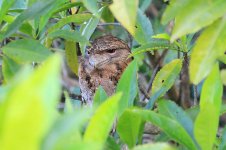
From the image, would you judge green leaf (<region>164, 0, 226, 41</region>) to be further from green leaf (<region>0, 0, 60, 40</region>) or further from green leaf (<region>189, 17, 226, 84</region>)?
green leaf (<region>0, 0, 60, 40</region>)

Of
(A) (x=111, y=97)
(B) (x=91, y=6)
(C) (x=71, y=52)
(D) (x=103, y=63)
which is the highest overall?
(B) (x=91, y=6)

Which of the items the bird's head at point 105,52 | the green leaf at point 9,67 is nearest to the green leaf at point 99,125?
the green leaf at point 9,67

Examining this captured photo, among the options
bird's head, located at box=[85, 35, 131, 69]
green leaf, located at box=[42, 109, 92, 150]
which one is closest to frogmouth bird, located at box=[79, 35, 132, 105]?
bird's head, located at box=[85, 35, 131, 69]

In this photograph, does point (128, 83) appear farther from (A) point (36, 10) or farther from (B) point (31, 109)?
(B) point (31, 109)

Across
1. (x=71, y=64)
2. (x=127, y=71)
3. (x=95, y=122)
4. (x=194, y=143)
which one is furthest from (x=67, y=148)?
(x=71, y=64)

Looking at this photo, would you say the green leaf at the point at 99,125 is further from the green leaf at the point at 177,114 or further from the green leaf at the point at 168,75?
the green leaf at the point at 168,75

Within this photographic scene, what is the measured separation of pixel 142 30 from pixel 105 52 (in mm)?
647

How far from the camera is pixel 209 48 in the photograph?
5.49 ft

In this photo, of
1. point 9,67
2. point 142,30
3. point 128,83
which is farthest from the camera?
point 142,30

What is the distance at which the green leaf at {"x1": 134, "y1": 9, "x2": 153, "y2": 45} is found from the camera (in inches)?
106

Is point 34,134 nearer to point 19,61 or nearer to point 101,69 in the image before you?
point 19,61

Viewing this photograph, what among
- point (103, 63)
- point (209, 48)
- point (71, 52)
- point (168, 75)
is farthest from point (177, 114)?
point (103, 63)

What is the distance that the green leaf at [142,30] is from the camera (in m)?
2.69

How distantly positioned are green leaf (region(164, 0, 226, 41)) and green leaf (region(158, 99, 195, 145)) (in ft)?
0.99
